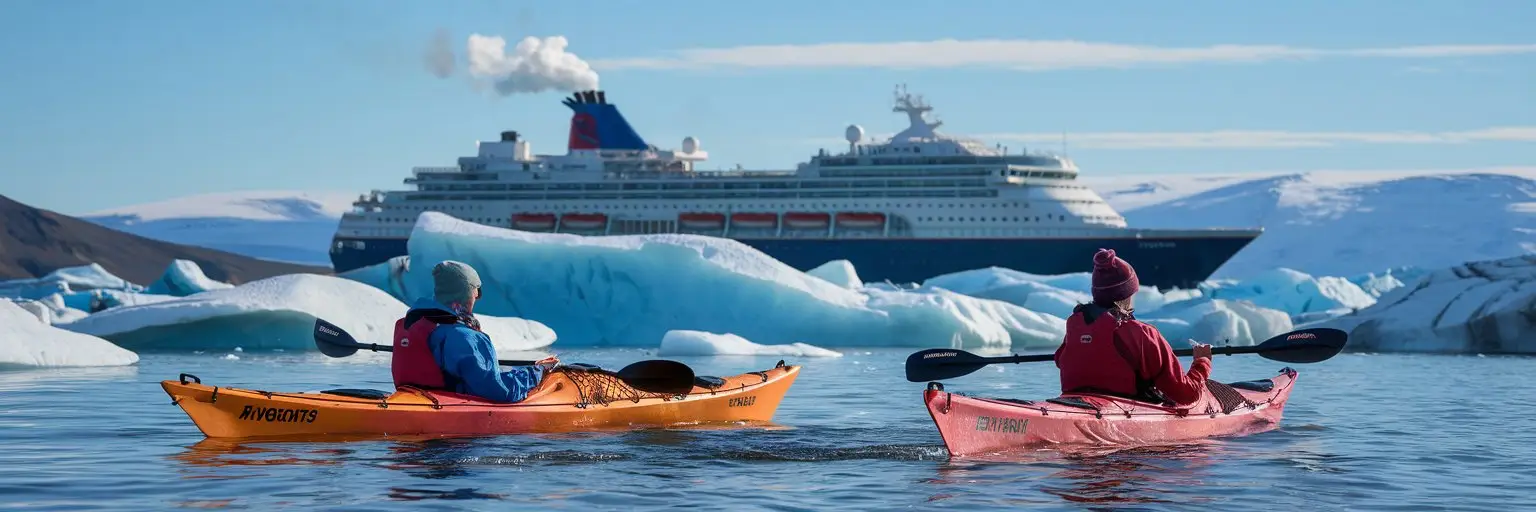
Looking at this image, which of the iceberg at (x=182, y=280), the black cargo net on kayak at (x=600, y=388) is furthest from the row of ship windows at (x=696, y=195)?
the black cargo net on kayak at (x=600, y=388)

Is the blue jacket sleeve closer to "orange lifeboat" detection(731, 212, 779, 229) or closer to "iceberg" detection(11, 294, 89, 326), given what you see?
"iceberg" detection(11, 294, 89, 326)

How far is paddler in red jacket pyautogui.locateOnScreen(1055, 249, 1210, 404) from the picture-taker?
331 inches

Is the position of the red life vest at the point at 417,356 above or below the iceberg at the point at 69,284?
above

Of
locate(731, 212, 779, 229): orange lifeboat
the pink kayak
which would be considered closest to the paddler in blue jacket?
the pink kayak

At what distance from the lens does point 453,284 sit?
902 cm

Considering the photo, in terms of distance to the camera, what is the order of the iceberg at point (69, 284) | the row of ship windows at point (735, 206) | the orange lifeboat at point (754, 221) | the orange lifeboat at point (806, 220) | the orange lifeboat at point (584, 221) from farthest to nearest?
the orange lifeboat at point (584, 221)
the orange lifeboat at point (754, 221)
the orange lifeboat at point (806, 220)
the row of ship windows at point (735, 206)
the iceberg at point (69, 284)

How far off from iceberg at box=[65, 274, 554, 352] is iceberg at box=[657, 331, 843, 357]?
2216 millimetres

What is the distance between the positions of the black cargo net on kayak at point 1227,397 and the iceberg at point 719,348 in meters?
11.9

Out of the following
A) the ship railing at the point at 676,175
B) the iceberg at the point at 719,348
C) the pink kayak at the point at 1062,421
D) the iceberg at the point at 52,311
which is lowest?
the iceberg at the point at 52,311

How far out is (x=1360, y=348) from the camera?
23.6m

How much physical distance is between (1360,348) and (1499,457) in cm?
1518

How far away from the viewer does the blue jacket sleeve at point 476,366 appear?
9.08 meters

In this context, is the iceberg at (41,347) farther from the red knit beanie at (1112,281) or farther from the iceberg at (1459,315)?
the iceberg at (1459,315)

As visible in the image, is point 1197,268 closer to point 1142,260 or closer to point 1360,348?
point 1142,260
